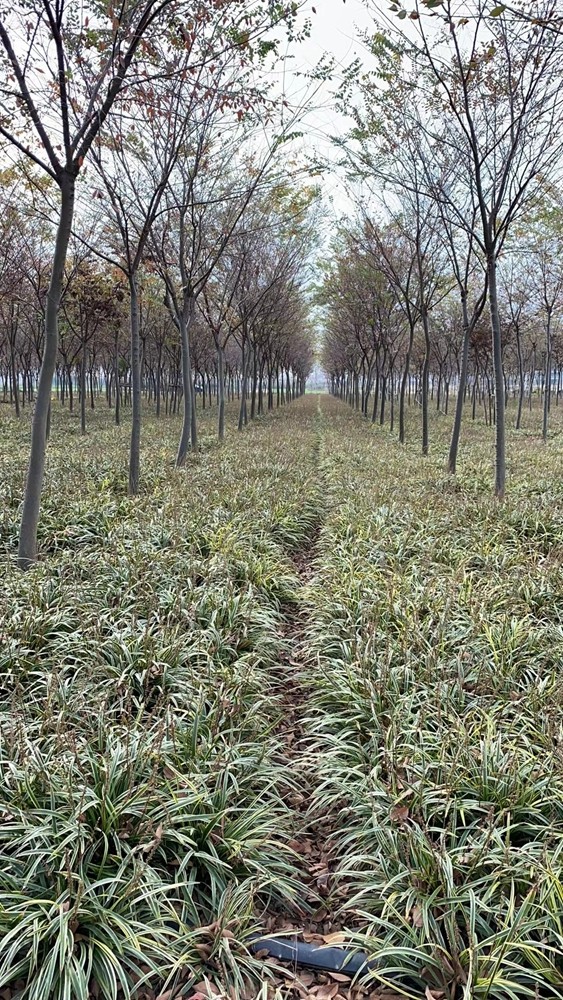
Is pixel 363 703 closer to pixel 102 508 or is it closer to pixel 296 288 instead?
pixel 102 508

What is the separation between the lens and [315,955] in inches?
76.3

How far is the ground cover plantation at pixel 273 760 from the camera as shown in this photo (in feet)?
6.07

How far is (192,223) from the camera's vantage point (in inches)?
418

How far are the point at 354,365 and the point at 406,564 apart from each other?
29683 millimetres

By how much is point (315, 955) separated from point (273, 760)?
42.2 inches

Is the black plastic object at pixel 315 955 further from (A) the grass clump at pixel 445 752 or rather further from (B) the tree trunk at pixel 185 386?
(B) the tree trunk at pixel 185 386

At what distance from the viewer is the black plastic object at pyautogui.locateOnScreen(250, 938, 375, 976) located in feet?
6.27

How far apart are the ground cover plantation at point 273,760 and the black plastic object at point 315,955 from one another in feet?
0.16

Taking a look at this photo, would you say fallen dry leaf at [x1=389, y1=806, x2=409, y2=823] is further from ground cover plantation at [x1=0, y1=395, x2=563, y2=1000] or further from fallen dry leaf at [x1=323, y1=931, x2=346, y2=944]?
fallen dry leaf at [x1=323, y1=931, x2=346, y2=944]

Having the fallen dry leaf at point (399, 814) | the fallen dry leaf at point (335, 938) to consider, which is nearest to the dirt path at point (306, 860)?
the fallen dry leaf at point (335, 938)

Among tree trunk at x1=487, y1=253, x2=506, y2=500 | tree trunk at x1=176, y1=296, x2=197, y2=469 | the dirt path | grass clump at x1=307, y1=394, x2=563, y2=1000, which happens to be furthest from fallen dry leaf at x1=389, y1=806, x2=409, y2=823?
tree trunk at x1=176, y1=296, x2=197, y2=469

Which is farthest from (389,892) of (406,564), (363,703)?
(406,564)

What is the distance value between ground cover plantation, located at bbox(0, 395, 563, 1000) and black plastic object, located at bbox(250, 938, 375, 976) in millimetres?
47

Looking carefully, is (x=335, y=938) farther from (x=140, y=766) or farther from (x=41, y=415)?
(x=41, y=415)
